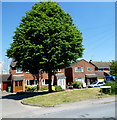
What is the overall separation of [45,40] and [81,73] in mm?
24899

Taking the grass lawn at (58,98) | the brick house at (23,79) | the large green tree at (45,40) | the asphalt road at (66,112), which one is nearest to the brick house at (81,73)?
the brick house at (23,79)

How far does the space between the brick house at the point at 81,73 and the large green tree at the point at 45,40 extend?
2007 centimetres

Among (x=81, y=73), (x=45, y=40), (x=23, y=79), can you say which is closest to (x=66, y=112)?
(x=45, y=40)

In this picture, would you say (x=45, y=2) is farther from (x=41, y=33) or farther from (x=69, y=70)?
(x=69, y=70)

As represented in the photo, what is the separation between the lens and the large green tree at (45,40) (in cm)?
2042

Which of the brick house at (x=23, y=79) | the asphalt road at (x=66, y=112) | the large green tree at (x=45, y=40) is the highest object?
the large green tree at (x=45, y=40)

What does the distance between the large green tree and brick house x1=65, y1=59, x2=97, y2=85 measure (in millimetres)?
20073

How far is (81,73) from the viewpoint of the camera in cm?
4328

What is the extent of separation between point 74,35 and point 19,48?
7.45m

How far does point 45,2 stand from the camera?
76.4ft

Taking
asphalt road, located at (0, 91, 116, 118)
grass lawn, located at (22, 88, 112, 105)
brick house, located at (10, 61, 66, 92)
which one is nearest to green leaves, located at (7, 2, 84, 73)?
grass lawn, located at (22, 88, 112, 105)

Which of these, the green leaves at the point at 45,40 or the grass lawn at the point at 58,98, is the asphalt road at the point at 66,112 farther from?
the green leaves at the point at 45,40

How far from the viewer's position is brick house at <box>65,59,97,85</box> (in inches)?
1682

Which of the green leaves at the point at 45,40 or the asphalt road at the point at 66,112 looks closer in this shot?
the asphalt road at the point at 66,112
